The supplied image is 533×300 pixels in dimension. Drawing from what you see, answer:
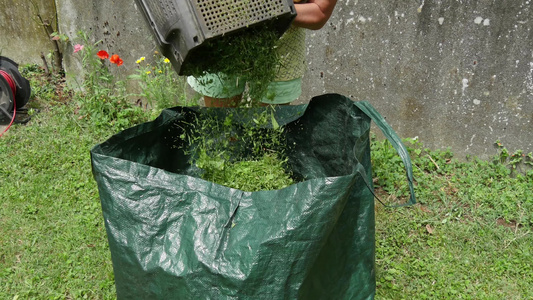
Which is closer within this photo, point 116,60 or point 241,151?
point 241,151

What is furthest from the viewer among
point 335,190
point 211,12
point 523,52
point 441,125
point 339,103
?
point 441,125

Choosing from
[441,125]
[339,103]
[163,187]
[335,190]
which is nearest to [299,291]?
[335,190]

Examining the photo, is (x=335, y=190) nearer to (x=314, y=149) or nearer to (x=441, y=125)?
(x=314, y=149)

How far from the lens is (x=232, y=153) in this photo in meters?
2.39

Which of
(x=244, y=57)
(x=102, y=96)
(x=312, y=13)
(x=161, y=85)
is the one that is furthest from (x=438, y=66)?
(x=102, y=96)

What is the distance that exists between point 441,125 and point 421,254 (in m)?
0.96

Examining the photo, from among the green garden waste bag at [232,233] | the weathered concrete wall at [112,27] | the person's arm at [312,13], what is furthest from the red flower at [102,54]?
the person's arm at [312,13]

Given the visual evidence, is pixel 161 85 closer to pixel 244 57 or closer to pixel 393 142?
pixel 244 57

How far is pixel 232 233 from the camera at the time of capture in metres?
1.60

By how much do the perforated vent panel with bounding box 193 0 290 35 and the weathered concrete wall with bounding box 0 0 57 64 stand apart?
2919 millimetres

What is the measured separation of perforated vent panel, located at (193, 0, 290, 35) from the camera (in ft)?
5.49

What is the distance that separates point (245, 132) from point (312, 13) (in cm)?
67

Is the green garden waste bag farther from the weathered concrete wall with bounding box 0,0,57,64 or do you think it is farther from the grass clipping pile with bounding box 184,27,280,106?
the weathered concrete wall with bounding box 0,0,57,64

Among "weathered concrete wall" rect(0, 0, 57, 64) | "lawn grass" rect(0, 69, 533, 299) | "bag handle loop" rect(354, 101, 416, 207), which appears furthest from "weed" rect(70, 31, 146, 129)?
"bag handle loop" rect(354, 101, 416, 207)
